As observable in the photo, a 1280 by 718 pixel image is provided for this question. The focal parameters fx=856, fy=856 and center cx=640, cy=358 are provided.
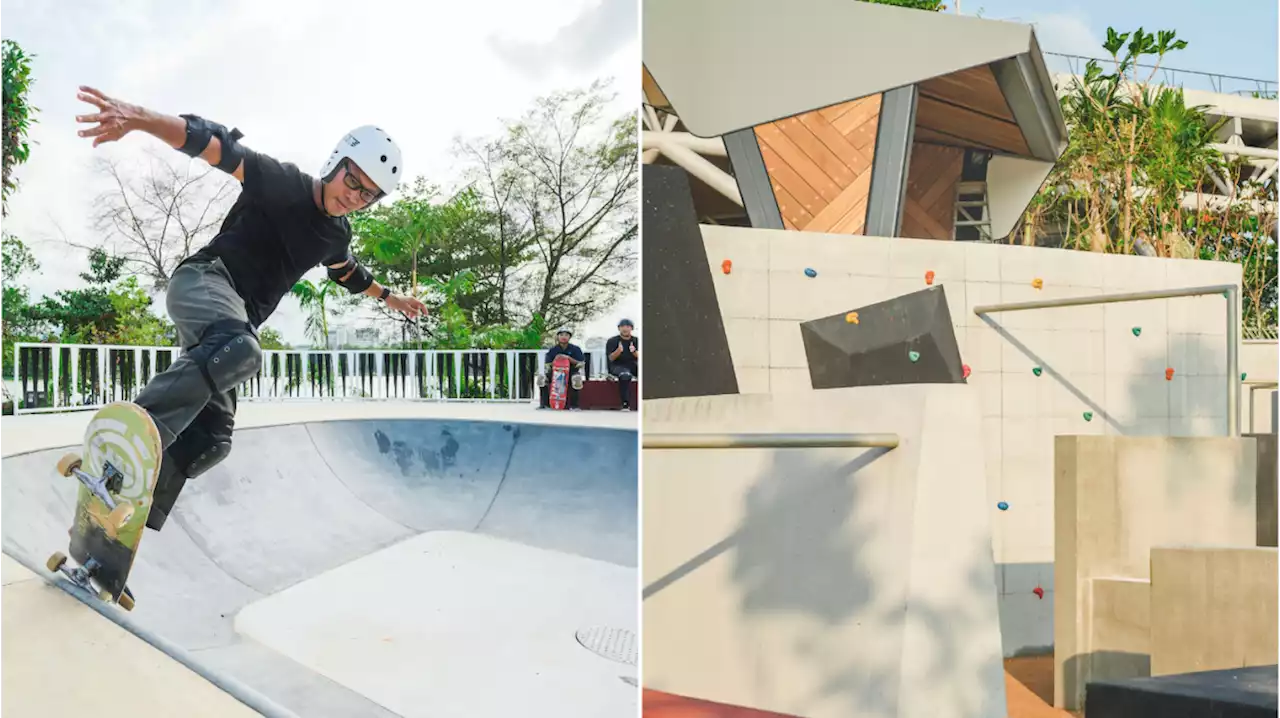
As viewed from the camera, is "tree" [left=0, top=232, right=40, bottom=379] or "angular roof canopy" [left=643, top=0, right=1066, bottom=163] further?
"angular roof canopy" [left=643, top=0, right=1066, bottom=163]

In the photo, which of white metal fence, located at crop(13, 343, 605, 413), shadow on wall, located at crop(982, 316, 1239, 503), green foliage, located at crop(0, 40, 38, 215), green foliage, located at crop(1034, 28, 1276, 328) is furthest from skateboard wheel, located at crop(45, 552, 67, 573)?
green foliage, located at crop(1034, 28, 1276, 328)

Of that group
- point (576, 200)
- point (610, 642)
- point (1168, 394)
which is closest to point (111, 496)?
point (610, 642)

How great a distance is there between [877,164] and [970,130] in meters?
2.37

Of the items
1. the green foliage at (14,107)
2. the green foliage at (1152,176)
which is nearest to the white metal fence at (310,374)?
the green foliage at (14,107)

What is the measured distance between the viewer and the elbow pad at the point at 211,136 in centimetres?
296

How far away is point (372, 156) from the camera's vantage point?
313cm

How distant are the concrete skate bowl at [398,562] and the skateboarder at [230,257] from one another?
146mm

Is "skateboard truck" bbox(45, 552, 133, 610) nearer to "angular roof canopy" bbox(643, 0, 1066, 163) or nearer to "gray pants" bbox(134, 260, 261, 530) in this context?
"gray pants" bbox(134, 260, 261, 530)

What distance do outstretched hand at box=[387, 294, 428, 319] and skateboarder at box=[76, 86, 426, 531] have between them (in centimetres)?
25

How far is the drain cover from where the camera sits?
3.27m

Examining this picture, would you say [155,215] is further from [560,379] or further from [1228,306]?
[1228,306]

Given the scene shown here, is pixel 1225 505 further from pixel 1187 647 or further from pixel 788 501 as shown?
pixel 788 501

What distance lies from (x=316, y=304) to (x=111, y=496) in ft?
3.02

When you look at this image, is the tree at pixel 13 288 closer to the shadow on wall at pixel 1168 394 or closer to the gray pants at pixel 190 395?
the gray pants at pixel 190 395
